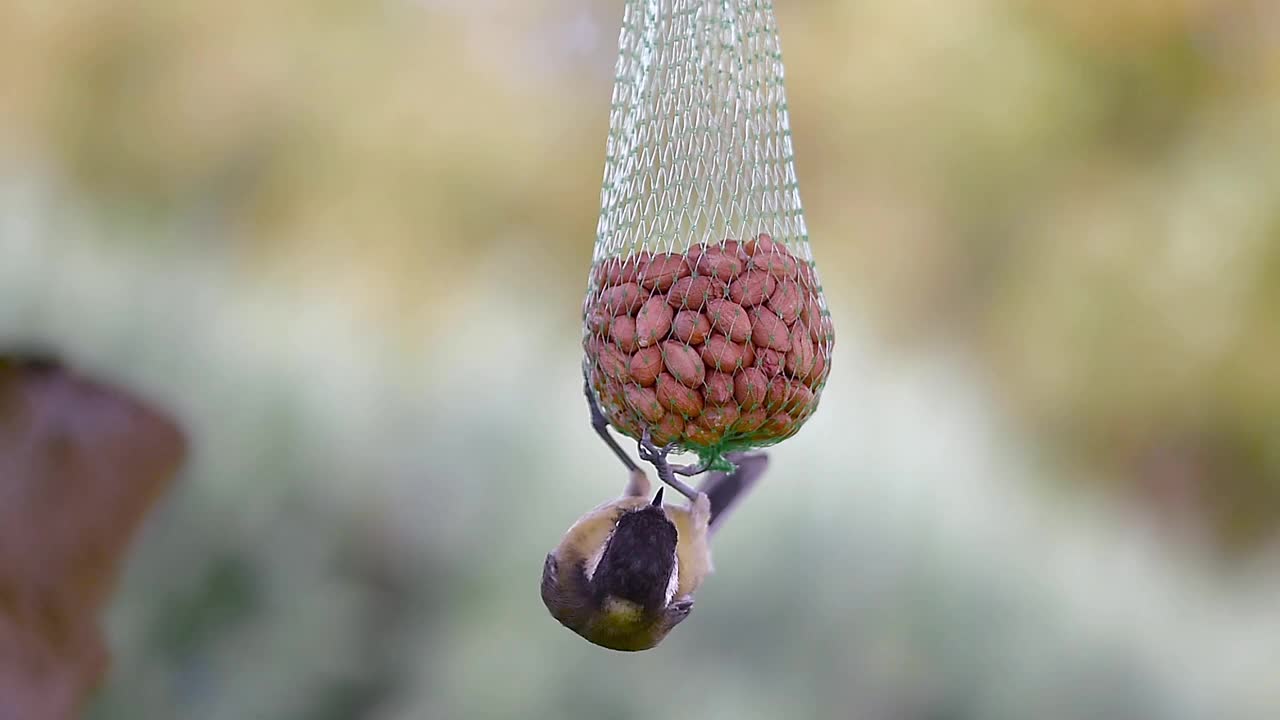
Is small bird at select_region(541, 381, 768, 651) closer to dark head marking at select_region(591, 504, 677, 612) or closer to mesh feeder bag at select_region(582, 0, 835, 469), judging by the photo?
dark head marking at select_region(591, 504, 677, 612)

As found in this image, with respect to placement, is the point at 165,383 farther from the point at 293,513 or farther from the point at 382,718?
the point at 382,718

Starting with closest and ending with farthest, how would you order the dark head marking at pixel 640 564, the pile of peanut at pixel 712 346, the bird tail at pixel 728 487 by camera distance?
the pile of peanut at pixel 712 346, the dark head marking at pixel 640 564, the bird tail at pixel 728 487

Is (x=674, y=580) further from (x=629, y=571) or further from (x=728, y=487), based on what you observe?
(x=728, y=487)

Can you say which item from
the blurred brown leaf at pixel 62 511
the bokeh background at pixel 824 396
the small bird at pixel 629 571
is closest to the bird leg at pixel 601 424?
the small bird at pixel 629 571

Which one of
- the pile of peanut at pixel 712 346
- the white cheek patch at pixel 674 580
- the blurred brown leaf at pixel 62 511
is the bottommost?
the blurred brown leaf at pixel 62 511

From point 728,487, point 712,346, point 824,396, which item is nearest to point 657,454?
point 712,346

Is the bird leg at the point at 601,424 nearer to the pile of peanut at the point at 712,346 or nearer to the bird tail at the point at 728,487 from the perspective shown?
the pile of peanut at the point at 712,346
